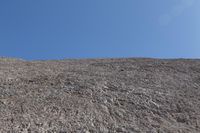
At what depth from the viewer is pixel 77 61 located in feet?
49.0

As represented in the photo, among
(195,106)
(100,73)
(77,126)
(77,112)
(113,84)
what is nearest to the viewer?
(77,126)

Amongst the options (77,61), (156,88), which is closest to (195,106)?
(156,88)

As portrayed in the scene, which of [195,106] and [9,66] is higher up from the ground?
[9,66]

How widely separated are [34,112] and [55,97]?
1010 millimetres

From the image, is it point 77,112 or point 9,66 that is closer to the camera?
point 77,112

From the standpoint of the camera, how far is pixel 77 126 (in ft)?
27.6

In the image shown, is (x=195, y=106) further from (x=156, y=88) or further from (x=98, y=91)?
(x=98, y=91)

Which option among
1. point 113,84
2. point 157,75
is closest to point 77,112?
point 113,84

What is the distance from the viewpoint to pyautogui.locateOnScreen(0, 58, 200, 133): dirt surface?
28.0 ft

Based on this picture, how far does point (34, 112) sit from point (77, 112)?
0.94 meters

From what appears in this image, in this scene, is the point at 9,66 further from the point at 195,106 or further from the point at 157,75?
the point at 195,106

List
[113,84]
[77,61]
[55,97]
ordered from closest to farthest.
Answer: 1. [55,97]
2. [113,84]
3. [77,61]

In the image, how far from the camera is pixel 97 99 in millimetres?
9875

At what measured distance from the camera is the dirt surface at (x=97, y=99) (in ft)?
28.0
